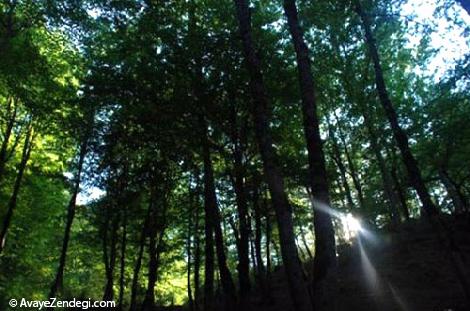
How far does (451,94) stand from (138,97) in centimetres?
A: 1637

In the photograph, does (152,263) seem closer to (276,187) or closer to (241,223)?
(241,223)

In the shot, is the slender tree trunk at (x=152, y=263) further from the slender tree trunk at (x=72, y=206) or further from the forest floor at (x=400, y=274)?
the forest floor at (x=400, y=274)

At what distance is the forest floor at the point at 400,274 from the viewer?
49.7ft

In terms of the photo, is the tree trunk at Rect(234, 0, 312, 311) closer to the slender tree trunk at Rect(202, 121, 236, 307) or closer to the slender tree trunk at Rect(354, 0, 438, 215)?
the slender tree trunk at Rect(354, 0, 438, 215)

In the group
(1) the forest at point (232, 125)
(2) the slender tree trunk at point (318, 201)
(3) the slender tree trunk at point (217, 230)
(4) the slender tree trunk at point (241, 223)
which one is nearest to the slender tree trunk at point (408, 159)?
(1) the forest at point (232, 125)

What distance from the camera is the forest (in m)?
12.7

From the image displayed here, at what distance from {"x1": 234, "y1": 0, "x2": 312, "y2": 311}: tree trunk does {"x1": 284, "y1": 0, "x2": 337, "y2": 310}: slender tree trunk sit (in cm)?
59

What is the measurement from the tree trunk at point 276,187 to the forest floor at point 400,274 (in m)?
6.86

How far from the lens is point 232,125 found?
1705 centimetres

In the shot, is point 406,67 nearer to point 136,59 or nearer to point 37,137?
point 136,59

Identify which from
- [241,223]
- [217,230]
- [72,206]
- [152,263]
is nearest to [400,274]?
[241,223]

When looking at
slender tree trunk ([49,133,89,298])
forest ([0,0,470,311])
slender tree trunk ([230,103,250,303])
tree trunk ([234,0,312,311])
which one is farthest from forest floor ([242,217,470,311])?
slender tree trunk ([49,133,89,298])

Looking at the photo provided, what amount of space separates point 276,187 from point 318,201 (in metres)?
1.10

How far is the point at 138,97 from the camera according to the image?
1582 centimetres
